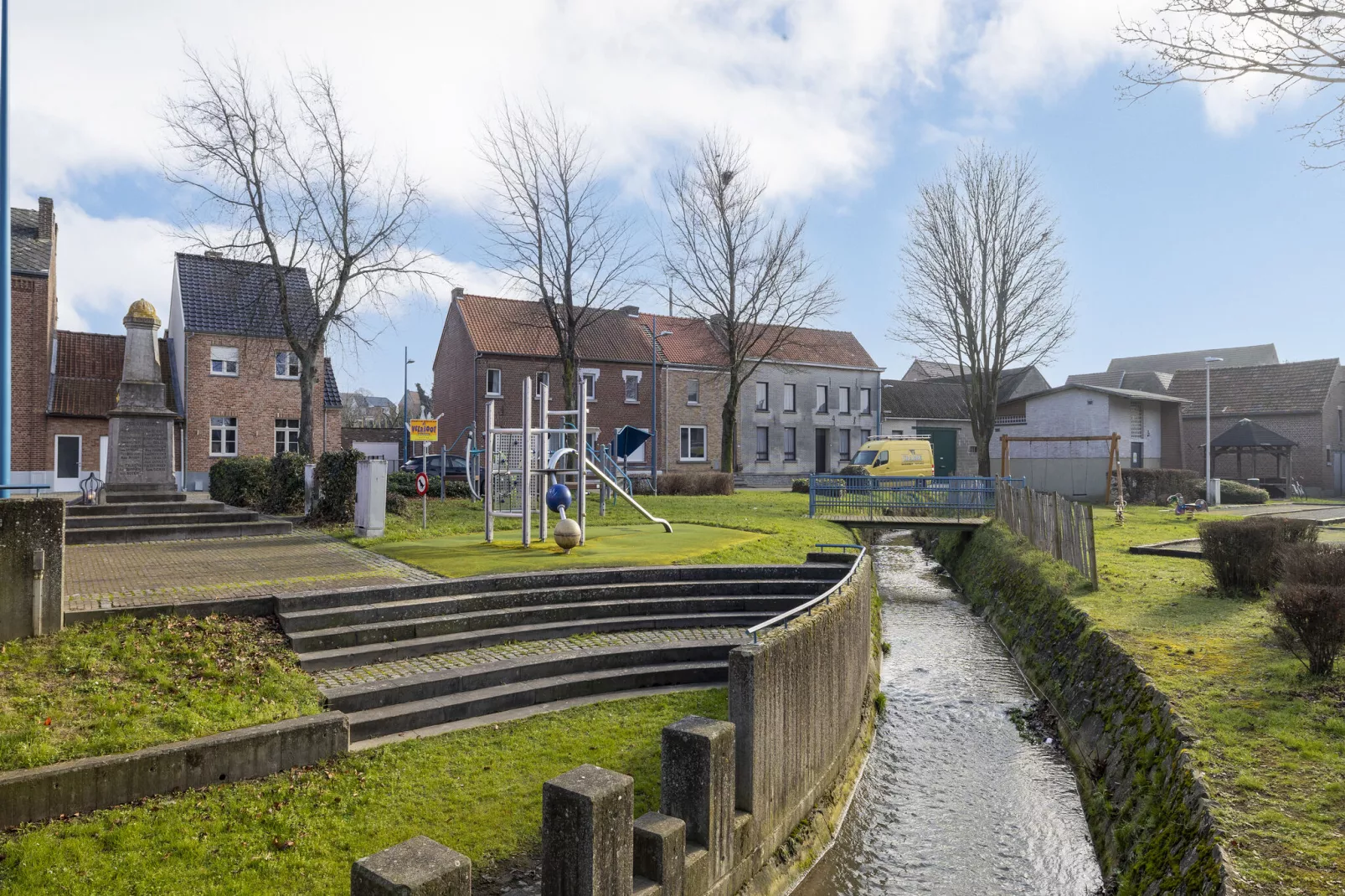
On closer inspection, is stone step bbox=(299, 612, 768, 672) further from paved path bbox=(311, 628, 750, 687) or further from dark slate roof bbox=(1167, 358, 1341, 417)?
dark slate roof bbox=(1167, 358, 1341, 417)

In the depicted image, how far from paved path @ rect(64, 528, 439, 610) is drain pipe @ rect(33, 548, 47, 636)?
726mm

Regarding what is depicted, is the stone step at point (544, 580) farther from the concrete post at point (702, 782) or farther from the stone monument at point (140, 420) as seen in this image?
the stone monument at point (140, 420)

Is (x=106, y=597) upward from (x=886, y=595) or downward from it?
upward

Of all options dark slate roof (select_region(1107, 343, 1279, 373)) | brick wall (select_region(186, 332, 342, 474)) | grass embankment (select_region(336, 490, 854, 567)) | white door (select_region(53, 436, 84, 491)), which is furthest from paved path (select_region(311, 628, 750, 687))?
dark slate roof (select_region(1107, 343, 1279, 373))

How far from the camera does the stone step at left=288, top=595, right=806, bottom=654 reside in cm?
815

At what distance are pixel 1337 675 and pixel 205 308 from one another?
36273mm

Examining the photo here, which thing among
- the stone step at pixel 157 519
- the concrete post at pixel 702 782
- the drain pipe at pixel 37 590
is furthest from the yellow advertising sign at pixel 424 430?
the concrete post at pixel 702 782

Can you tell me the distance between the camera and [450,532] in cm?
1630

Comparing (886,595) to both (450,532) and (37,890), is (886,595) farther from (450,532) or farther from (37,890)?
(37,890)

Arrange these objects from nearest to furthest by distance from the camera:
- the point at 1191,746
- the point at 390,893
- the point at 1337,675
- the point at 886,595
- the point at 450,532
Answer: the point at 390,893 < the point at 1191,746 < the point at 1337,675 < the point at 450,532 < the point at 886,595

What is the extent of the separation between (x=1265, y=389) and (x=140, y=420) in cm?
5028

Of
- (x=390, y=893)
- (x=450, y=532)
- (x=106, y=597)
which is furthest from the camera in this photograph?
(x=450, y=532)

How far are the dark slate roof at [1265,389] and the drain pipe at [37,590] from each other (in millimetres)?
49076

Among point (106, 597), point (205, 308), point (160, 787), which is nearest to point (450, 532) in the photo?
point (106, 597)
